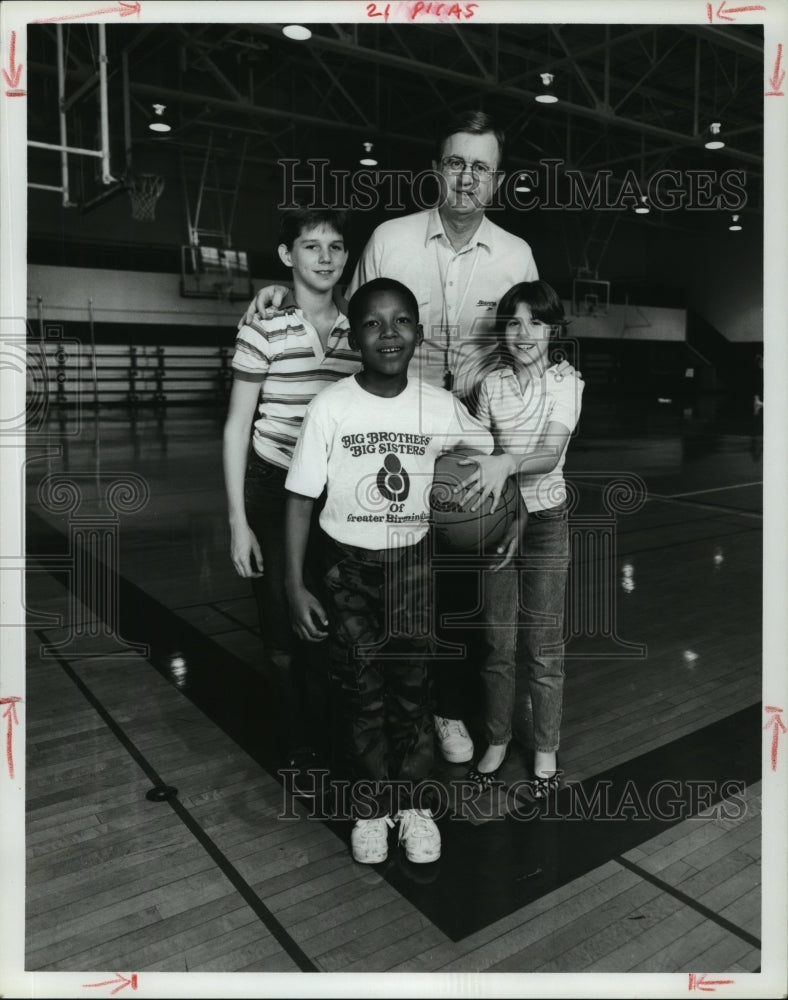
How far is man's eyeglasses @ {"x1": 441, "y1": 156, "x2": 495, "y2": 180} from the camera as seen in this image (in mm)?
1927

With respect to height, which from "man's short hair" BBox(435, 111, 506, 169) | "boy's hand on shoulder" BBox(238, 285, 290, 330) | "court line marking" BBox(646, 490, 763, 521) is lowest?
"court line marking" BBox(646, 490, 763, 521)

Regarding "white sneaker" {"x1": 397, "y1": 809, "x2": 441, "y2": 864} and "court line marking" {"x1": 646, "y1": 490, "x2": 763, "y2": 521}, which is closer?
"white sneaker" {"x1": 397, "y1": 809, "x2": 441, "y2": 864}

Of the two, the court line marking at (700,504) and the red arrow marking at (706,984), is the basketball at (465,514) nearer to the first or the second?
the red arrow marking at (706,984)

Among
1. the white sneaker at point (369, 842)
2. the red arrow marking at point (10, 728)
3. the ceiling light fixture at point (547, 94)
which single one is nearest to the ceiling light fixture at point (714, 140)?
the ceiling light fixture at point (547, 94)

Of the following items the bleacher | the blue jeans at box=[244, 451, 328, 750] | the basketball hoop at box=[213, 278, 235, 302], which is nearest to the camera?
the blue jeans at box=[244, 451, 328, 750]

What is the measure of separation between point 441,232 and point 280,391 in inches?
22.5

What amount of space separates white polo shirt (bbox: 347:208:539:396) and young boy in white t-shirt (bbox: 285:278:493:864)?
0.34 metres

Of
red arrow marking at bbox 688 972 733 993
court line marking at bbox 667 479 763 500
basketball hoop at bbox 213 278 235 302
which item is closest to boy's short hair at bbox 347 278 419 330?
red arrow marking at bbox 688 972 733 993

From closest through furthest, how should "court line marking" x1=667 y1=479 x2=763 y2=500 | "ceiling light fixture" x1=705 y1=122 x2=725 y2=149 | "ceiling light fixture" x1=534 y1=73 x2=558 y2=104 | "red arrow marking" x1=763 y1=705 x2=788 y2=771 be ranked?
"red arrow marking" x1=763 y1=705 x2=788 y2=771 < "court line marking" x1=667 y1=479 x2=763 y2=500 < "ceiling light fixture" x1=705 y1=122 x2=725 y2=149 < "ceiling light fixture" x1=534 y1=73 x2=558 y2=104

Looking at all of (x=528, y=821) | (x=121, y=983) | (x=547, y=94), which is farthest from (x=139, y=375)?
(x=121, y=983)

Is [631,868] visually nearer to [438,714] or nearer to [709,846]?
[709,846]

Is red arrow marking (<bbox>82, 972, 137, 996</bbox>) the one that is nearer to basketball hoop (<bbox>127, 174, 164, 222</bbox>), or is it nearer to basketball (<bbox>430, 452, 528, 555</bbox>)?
basketball (<bbox>430, 452, 528, 555</bbox>)

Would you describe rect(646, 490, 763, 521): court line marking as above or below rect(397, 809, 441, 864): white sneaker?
above

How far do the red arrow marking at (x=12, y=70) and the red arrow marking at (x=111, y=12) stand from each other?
2.2 inches
